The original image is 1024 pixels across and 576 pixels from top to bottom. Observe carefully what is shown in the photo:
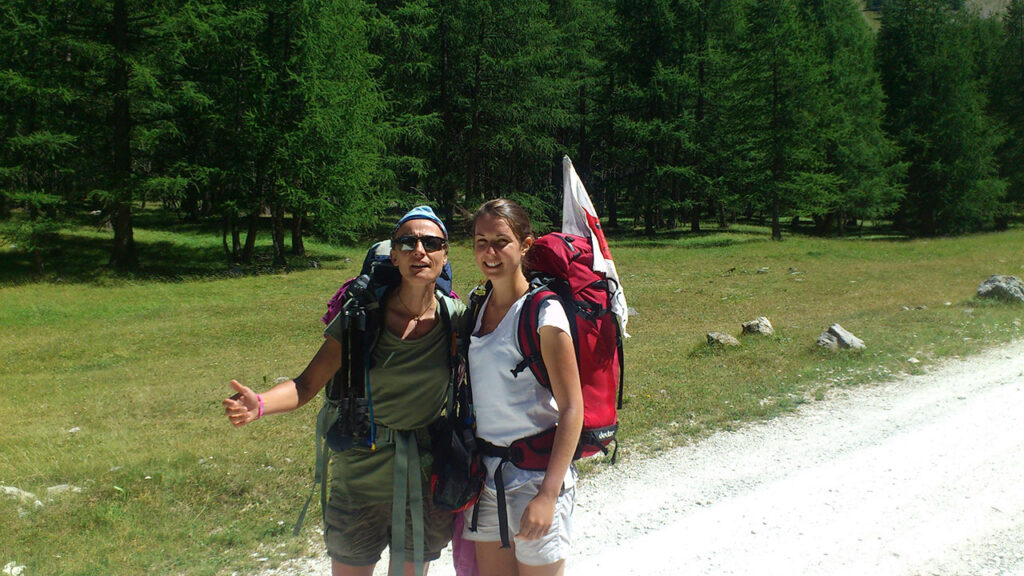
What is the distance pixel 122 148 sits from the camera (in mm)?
26969

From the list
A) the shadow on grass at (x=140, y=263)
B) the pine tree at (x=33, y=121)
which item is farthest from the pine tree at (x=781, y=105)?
the pine tree at (x=33, y=121)

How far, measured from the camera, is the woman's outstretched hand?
2.52 meters

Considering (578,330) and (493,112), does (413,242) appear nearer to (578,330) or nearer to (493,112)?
(578,330)

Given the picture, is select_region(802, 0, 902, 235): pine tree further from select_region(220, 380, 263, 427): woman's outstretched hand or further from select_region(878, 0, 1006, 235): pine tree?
select_region(220, 380, 263, 427): woman's outstretched hand

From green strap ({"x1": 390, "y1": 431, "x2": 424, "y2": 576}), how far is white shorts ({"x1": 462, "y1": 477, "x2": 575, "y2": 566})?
251mm

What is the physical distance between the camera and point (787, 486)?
17.6ft

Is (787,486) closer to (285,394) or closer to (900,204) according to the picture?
(285,394)

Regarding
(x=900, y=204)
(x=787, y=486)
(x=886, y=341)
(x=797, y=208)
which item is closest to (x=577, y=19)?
(x=797, y=208)

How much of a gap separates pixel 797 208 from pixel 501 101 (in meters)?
18.1

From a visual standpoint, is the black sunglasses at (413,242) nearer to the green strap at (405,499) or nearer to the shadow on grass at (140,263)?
the green strap at (405,499)

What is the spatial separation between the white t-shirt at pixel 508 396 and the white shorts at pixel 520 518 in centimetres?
4

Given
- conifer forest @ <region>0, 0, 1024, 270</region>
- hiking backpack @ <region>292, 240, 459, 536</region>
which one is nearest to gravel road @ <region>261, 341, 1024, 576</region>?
hiking backpack @ <region>292, 240, 459, 536</region>

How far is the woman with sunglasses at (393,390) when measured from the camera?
2713mm

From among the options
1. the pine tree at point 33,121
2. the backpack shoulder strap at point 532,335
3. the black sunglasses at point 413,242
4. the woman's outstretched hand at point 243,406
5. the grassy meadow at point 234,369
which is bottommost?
the grassy meadow at point 234,369
